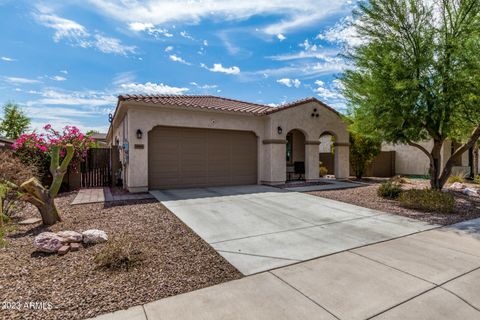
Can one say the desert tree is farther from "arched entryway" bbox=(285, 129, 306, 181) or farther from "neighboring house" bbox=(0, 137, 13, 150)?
"neighboring house" bbox=(0, 137, 13, 150)

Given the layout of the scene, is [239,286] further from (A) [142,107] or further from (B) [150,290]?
(A) [142,107]

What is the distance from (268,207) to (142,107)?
6024 mm

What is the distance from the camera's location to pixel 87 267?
360 cm

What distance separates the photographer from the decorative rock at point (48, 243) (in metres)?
4.06

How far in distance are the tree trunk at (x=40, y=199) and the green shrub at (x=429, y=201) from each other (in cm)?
944

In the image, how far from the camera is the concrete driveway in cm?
422

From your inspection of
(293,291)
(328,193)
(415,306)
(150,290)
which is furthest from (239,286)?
(328,193)

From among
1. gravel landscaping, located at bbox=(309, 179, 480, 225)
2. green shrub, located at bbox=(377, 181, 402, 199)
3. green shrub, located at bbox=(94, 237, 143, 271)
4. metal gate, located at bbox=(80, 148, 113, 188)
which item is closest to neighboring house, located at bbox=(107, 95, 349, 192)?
metal gate, located at bbox=(80, 148, 113, 188)

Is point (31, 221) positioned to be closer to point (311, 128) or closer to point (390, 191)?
point (390, 191)

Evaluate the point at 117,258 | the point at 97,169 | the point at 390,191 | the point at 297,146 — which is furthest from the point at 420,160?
the point at 117,258

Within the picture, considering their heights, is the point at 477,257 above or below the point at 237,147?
below

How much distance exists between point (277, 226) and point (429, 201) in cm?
504

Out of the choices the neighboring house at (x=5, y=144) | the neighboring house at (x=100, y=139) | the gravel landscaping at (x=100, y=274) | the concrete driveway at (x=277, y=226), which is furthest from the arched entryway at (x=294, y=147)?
the neighboring house at (x=100, y=139)

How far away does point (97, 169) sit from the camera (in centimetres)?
1184
